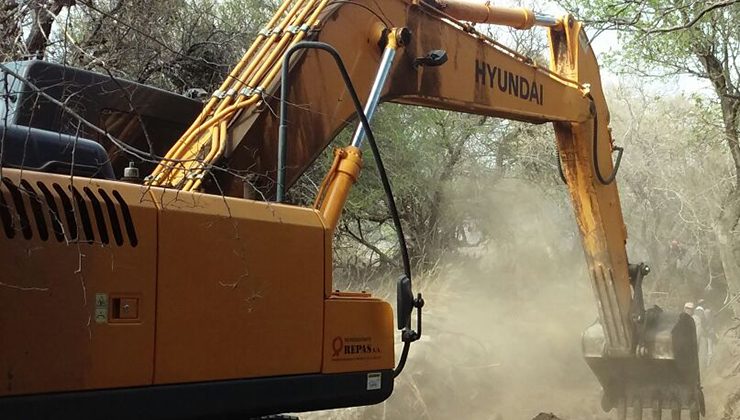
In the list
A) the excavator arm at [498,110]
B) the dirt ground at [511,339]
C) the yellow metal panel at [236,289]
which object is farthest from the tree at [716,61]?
the yellow metal panel at [236,289]

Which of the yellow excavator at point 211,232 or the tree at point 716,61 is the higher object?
the tree at point 716,61

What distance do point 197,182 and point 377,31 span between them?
5.71 feet

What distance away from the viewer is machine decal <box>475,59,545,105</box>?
610 centimetres

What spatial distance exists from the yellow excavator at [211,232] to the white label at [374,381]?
1cm

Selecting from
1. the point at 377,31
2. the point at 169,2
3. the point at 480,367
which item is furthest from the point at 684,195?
the point at 377,31

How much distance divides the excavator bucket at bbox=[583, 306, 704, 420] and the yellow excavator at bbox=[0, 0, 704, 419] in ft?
11.5

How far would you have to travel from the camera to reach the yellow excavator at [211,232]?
262 centimetres

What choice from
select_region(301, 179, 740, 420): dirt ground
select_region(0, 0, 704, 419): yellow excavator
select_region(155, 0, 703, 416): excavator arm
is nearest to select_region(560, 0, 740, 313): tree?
select_region(301, 179, 740, 420): dirt ground

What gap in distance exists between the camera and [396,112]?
1393 cm

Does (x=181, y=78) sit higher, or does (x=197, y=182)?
(x=181, y=78)

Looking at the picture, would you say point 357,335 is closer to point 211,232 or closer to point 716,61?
point 211,232

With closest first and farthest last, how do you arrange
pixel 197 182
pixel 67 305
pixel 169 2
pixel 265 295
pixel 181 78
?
1. pixel 67 305
2. pixel 265 295
3. pixel 197 182
4. pixel 181 78
5. pixel 169 2

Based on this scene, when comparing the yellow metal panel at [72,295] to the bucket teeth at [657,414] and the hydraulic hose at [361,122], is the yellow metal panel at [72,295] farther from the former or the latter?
the bucket teeth at [657,414]

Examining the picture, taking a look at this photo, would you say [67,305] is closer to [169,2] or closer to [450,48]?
[450,48]
